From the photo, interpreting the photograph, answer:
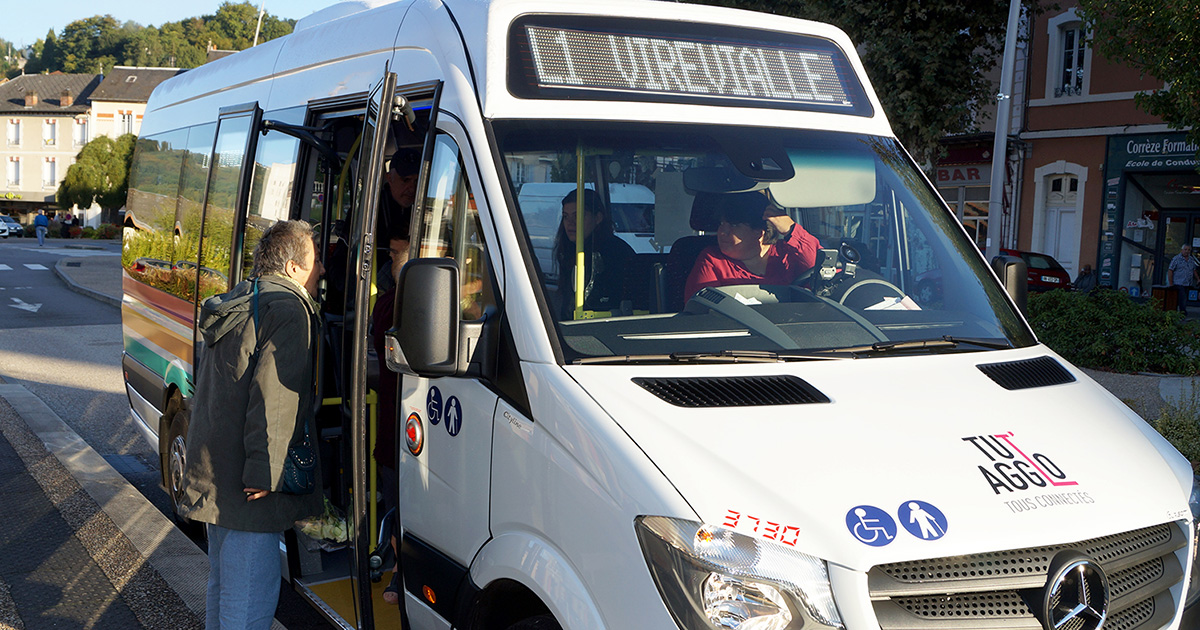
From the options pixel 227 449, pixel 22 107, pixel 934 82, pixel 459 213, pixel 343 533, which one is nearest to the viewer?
pixel 459 213

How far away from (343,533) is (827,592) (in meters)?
2.58

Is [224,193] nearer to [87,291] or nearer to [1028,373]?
[1028,373]

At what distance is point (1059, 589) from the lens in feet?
8.15

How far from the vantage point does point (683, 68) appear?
3664 millimetres

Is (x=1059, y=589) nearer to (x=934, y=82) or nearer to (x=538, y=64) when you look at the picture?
(x=538, y=64)

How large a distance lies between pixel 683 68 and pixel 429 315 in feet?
4.50

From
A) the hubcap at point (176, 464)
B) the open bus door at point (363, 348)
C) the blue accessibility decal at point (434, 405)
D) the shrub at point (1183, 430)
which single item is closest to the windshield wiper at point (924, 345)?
the blue accessibility decal at point (434, 405)

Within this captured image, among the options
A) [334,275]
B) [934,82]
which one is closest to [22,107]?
[934,82]

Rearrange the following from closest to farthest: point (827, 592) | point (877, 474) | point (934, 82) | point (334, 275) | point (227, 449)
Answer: point (827, 592), point (877, 474), point (227, 449), point (334, 275), point (934, 82)

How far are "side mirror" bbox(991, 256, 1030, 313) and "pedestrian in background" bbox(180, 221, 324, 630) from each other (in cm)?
258

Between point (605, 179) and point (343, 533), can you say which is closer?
point (605, 179)

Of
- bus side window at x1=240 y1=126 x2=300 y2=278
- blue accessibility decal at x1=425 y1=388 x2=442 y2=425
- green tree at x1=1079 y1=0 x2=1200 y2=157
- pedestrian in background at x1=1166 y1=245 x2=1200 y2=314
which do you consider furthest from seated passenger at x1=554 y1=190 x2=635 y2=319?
pedestrian in background at x1=1166 y1=245 x2=1200 y2=314

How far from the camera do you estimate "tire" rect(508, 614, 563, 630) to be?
9.21 feet

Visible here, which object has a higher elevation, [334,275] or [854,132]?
[854,132]
